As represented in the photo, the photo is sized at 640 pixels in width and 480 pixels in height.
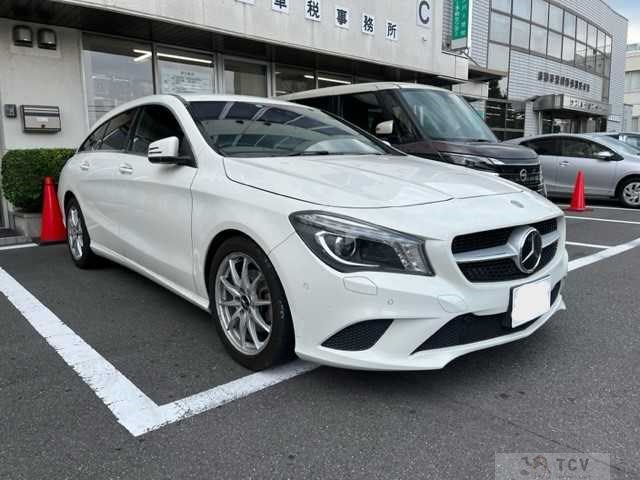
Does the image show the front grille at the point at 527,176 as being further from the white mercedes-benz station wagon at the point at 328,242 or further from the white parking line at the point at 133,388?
the white parking line at the point at 133,388

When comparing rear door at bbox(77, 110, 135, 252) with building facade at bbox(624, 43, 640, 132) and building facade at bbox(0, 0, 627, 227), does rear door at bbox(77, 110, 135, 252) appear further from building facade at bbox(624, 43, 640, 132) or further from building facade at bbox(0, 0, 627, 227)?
building facade at bbox(624, 43, 640, 132)

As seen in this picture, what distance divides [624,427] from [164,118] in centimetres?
328

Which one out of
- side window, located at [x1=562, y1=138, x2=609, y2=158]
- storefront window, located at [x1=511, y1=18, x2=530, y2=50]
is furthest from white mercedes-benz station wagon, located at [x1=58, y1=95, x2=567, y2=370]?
storefront window, located at [x1=511, y1=18, x2=530, y2=50]

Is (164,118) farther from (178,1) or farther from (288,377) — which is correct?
(178,1)

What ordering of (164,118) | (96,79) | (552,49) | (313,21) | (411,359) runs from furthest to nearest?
(552,49) → (313,21) → (96,79) → (164,118) → (411,359)

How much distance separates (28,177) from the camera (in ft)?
22.2

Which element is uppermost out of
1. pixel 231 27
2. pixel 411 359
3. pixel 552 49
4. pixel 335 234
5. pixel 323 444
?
pixel 552 49

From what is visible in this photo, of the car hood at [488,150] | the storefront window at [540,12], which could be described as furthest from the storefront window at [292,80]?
the storefront window at [540,12]

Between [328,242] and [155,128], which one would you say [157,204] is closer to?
[155,128]

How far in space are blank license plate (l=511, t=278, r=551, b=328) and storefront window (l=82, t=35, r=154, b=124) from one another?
731 cm

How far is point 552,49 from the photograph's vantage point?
21641 mm

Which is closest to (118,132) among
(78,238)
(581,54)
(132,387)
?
(78,238)

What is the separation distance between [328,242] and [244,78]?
27.4 feet

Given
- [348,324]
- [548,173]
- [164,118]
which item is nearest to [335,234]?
[348,324]
